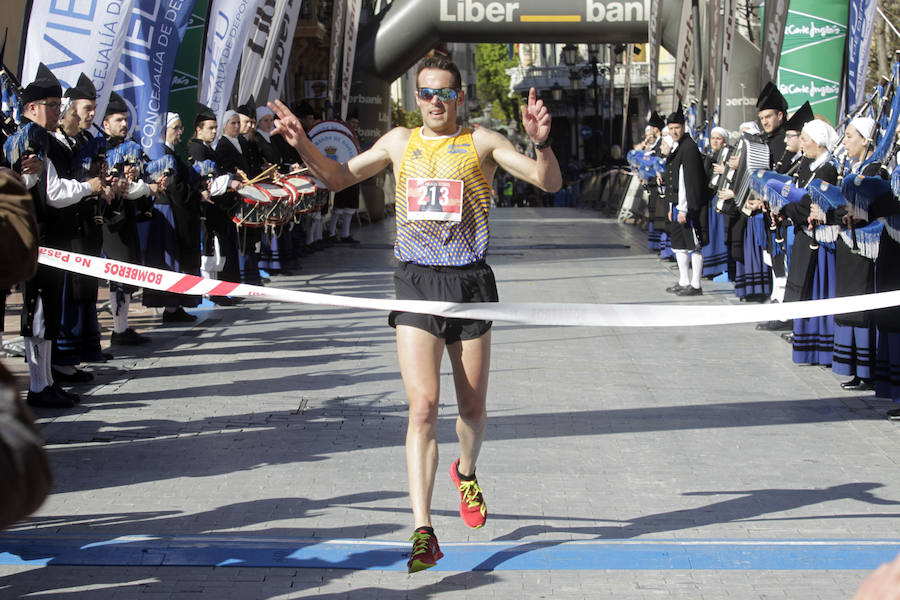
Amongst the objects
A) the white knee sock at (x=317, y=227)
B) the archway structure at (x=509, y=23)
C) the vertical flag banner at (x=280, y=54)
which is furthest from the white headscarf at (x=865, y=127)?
the archway structure at (x=509, y=23)

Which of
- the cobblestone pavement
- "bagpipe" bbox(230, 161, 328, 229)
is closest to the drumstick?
"bagpipe" bbox(230, 161, 328, 229)

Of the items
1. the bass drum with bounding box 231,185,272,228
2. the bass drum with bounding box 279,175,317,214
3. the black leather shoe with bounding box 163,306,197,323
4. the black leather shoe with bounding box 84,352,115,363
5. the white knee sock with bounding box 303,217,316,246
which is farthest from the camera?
the white knee sock with bounding box 303,217,316,246

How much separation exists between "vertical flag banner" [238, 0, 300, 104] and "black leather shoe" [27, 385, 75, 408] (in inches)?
306

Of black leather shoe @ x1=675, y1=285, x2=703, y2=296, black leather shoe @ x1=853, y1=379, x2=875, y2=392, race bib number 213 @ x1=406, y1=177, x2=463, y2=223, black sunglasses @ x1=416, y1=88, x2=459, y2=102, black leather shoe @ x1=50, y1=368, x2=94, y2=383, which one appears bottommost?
black leather shoe @ x1=675, y1=285, x2=703, y2=296

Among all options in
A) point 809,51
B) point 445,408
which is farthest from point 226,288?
point 809,51

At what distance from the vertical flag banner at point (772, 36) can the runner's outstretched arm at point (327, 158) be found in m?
8.72

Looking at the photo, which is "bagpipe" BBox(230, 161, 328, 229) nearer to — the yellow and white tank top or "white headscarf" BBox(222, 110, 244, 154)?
"white headscarf" BBox(222, 110, 244, 154)

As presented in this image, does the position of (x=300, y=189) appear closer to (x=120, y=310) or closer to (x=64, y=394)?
(x=120, y=310)

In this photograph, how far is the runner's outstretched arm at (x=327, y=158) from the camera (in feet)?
16.0

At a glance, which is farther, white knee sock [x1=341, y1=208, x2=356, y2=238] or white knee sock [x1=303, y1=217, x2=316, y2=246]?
white knee sock [x1=341, y1=208, x2=356, y2=238]

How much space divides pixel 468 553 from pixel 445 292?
1.12m

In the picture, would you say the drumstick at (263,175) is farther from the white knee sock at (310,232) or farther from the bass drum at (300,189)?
the white knee sock at (310,232)

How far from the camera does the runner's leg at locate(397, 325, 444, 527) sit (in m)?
4.78

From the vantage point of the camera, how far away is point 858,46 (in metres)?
11.8
